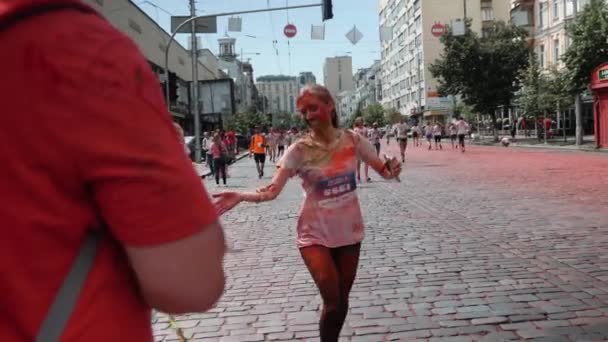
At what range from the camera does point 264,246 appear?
8906 millimetres

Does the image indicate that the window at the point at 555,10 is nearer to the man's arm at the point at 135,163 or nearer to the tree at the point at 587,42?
the tree at the point at 587,42

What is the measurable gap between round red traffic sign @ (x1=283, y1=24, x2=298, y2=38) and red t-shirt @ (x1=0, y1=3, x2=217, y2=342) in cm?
2958

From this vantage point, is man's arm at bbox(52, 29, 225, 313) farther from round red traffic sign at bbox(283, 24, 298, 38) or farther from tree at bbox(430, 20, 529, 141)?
tree at bbox(430, 20, 529, 141)

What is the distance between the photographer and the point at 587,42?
94.5 ft

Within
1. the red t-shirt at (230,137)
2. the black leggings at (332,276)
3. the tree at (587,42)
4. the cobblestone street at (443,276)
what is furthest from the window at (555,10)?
the black leggings at (332,276)

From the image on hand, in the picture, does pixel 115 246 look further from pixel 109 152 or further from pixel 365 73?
pixel 365 73

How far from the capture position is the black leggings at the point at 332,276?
371 centimetres

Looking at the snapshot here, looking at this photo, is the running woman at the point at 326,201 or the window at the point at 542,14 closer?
the running woman at the point at 326,201

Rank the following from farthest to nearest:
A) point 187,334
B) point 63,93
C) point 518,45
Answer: point 518,45, point 187,334, point 63,93

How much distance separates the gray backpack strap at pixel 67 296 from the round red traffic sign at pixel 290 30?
97.2 ft

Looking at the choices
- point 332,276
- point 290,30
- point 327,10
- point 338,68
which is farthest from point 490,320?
point 338,68

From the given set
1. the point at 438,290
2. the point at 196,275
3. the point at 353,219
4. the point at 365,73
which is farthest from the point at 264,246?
the point at 365,73

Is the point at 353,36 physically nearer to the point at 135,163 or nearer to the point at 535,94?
the point at 535,94

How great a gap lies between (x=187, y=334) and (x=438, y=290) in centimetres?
232
